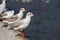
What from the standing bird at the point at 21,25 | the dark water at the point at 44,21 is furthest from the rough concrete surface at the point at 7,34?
the dark water at the point at 44,21

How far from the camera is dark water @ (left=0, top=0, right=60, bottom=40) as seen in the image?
17719mm

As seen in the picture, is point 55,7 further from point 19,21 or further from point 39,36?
point 19,21

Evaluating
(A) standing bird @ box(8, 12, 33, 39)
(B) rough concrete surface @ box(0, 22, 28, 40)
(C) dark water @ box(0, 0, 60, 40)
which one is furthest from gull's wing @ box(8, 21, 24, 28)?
(C) dark water @ box(0, 0, 60, 40)

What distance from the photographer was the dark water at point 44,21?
17719 millimetres

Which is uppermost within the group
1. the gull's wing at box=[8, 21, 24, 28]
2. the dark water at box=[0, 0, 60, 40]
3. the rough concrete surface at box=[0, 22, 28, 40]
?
the gull's wing at box=[8, 21, 24, 28]

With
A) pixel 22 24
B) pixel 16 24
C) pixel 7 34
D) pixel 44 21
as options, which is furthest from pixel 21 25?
pixel 44 21

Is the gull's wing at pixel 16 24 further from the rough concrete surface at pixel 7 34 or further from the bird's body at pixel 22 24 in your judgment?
the rough concrete surface at pixel 7 34

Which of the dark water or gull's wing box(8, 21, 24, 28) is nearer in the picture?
gull's wing box(8, 21, 24, 28)

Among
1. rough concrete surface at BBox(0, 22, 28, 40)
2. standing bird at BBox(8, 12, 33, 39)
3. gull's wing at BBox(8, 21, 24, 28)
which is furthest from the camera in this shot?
gull's wing at BBox(8, 21, 24, 28)

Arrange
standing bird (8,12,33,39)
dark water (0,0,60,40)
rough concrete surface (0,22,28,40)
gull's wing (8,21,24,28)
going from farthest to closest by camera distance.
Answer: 1. dark water (0,0,60,40)
2. gull's wing (8,21,24,28)
3. standing bird (8,12,33,39)
4. rough concrete surface (0,22,28,40)

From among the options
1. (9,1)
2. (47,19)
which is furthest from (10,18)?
(9,1)

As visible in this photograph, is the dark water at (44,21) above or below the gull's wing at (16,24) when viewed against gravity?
below

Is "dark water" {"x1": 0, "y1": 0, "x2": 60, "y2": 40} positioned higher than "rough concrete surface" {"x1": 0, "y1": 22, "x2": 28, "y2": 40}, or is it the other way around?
"rough concrete surface" {"x1": 0, "y1": 22, "x2": 28, "y2": 40}

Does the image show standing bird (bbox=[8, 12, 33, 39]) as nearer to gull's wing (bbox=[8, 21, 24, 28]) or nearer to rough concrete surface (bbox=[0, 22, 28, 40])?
gull's wing (bbox=[8, 21, 24, 28])
